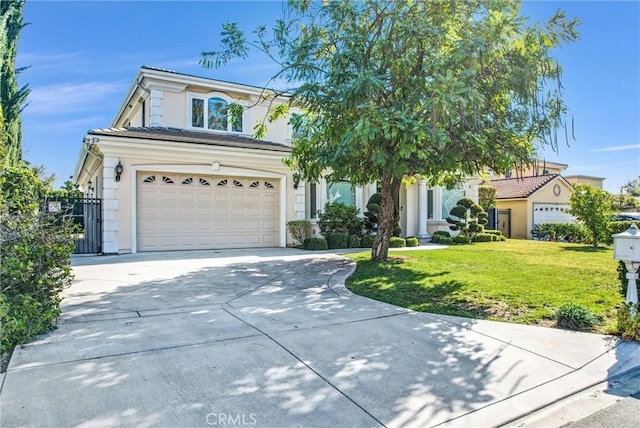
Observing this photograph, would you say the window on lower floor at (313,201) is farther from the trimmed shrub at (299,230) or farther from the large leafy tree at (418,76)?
the large leafy tree at (418,76)

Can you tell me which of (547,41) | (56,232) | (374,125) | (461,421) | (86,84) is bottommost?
(461,421)

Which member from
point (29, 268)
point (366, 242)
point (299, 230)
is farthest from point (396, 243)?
point (29, 268)

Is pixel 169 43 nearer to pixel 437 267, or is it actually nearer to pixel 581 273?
pixel 437 267

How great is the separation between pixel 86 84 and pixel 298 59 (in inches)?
411

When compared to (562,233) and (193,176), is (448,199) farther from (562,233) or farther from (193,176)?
(193,176)

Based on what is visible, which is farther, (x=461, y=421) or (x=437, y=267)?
(x=437, y=267)

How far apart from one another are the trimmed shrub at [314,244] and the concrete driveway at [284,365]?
7027mm

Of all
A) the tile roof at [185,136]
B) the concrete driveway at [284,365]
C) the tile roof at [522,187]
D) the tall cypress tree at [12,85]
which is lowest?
the concrete driveway at [284,365]

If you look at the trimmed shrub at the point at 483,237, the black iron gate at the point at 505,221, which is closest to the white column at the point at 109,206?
the trimmed shrub at the point at 483,237

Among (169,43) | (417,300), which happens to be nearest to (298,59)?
(417,300)

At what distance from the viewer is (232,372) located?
127 inches

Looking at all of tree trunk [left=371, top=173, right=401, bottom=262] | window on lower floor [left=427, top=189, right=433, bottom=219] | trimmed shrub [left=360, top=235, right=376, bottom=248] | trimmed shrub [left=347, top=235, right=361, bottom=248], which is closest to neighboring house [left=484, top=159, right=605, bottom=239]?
window on lower floor [left=427, top=189, right=433, bottom=219]

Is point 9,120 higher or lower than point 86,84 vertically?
lower

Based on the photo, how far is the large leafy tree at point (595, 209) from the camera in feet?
47.7
